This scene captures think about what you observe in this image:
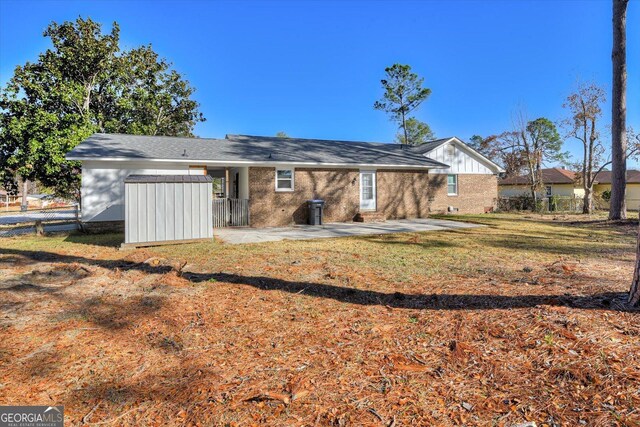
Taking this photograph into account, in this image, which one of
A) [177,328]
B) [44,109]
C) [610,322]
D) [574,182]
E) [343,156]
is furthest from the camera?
[574,182]

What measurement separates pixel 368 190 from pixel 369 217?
4.51 ft

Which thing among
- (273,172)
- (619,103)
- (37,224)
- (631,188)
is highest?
(619,103)

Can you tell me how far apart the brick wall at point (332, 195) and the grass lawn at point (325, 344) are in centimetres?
824

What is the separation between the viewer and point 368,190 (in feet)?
56.5

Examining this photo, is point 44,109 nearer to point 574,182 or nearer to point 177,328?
point 177,328

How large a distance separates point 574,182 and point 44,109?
41.8m

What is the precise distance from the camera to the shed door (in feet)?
56.1

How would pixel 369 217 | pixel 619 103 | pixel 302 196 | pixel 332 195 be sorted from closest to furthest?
pixel 619 103 → pixel 302 196 → pixel 332 195 → pixel 369 217

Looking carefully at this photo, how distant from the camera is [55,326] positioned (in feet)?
13.3

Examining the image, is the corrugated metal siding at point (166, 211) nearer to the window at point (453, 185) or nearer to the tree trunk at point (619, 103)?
the tree trunk at point (619, 103)

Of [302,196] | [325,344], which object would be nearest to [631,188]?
[302,196]

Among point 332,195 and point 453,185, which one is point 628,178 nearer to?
point 453,185

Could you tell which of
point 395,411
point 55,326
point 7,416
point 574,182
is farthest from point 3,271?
point 574,182

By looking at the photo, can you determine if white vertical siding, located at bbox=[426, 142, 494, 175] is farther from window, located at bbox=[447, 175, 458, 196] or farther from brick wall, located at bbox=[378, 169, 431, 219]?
brick wall, located at bbox=[378, 169, 431, 219]
